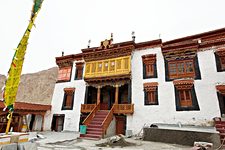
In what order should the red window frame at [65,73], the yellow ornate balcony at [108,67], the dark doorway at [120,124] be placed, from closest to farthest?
the dark doorway at [120,124] → the yellow ornate balcony at [108,67] → the red window frame at [65,73]

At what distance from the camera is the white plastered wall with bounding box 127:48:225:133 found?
41.9 feet

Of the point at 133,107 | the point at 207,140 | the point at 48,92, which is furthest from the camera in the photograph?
the point at 48,92

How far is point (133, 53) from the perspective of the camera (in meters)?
17.1

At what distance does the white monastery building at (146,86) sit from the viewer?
520 inches

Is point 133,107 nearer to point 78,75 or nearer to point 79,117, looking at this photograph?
point 79,117

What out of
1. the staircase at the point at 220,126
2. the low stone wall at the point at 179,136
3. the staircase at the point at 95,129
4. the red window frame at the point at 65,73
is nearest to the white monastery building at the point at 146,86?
the staircase at the point at 95,129

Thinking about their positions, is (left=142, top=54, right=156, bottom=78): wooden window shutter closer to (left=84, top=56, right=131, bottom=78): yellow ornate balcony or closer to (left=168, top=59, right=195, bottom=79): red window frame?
(left=168, top=59, right=195, bottom=79): red window frame

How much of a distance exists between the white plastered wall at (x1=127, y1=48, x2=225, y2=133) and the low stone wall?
268cm

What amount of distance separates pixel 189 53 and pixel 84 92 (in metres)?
12.0

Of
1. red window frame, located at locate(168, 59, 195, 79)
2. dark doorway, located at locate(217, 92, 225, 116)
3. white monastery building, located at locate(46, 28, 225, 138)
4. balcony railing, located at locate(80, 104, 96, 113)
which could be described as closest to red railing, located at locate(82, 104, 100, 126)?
white monastery building, located at locate(46, 28, 225, 138)

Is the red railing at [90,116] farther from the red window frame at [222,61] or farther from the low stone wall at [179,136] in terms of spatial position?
the red window frame at [222,61]

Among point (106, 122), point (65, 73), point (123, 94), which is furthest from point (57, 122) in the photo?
point (123, 94)

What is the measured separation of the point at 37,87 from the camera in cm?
6612

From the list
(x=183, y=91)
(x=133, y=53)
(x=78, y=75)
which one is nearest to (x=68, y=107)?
(x=78, y=75)
